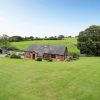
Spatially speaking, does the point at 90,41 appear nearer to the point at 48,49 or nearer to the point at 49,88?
the point at 48,49

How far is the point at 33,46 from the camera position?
76.8 meters

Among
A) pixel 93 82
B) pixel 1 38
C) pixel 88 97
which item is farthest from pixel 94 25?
pixel 88 97

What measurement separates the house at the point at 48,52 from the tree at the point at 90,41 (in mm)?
18582

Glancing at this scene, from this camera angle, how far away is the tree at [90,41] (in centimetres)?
8675

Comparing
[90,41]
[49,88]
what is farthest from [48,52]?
[49,88]

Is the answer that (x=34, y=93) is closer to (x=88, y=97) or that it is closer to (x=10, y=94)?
(x=10, y=94)

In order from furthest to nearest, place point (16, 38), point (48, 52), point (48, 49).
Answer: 1. point (16, 38)
2. point (48, 49)
3. point (48, 52)

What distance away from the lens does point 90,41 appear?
285ft

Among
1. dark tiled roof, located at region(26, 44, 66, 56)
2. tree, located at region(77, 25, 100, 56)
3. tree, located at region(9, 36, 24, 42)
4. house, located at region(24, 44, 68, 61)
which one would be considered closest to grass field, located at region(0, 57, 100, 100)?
house, located at region(24, 44, 68, 61)

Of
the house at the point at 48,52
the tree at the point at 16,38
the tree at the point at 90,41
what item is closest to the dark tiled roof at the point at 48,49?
the house at the point at 48,52

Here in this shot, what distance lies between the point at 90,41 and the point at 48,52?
2387cm

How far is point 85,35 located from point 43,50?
25328mm

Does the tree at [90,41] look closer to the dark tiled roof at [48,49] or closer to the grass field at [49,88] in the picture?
the dark tiled roof at [48,49]

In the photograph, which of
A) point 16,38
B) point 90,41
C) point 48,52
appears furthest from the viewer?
point 16,38
